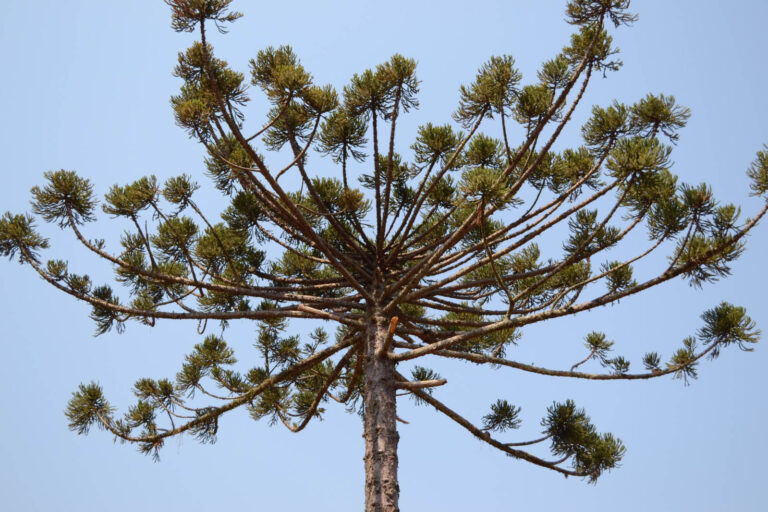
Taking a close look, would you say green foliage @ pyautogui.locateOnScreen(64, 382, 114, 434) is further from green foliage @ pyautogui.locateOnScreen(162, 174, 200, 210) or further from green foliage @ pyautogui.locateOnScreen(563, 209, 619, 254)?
green foliage @ pyautogui.locateOnScreen(563, 209, 619, 254)

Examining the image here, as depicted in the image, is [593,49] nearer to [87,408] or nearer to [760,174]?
[760,174]

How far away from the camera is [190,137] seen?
25.8 feet

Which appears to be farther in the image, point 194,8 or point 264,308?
point 264,308

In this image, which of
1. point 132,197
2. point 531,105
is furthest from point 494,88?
point 132,197

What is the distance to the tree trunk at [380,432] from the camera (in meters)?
7.12

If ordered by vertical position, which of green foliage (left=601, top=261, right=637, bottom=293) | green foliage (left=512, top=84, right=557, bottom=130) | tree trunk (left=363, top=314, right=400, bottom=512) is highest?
green foliage (left=512, top=84, right=557, bottom=130)

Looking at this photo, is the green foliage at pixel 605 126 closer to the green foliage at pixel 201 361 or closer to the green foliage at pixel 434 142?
the green foliage at pixel 434 142

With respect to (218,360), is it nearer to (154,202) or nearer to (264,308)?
(264,308)

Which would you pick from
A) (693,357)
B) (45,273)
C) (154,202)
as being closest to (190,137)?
(154,202)

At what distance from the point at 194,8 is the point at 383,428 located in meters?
4.25

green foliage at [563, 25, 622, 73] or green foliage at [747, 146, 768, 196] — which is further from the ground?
green foliage at [563, 25, 622, 73]

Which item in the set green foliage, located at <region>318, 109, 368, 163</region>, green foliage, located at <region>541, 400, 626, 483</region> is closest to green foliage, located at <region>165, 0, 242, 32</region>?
green foliage, located at <region>318, 109, 368, 163</region>

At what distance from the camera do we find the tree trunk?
23.4ft

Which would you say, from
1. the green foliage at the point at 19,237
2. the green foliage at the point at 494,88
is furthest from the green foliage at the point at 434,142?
the green foliage at the point at 19,237
